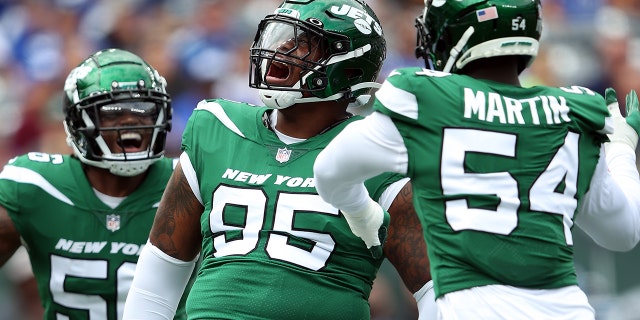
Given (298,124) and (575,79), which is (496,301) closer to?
(298,124)

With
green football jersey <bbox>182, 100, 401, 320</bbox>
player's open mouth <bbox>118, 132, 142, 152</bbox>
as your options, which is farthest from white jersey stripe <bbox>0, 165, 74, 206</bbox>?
green football jersey <bbox>182, 100, 401, 320</bbox>

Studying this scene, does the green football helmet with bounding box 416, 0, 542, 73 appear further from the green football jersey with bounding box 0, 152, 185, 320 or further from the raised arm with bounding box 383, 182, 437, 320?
the green football jersey with bounding box 0, 152, 185, 320

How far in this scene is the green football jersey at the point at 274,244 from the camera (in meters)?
3.52

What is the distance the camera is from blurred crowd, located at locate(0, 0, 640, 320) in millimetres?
8227

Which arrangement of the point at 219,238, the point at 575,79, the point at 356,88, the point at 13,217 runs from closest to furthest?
the point at 219,238 → the point at 356,88 → the point at 13,217 → the point at 575,79

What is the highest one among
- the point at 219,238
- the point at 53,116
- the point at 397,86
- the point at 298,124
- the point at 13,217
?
the point at 397,86

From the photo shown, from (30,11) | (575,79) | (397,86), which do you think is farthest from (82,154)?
(30,11)

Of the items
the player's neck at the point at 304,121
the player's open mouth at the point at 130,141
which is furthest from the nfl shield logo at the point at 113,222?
the player's neck at the point at 304,121

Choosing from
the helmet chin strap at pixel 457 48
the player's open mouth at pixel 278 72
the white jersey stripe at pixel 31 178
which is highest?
the helmet chin strap at pixel 457 48

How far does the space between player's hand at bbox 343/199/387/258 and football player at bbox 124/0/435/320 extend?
2.0 inches

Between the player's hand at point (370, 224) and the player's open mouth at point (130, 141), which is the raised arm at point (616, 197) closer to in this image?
the player's hand at point (370, 224)

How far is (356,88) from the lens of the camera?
389 cm

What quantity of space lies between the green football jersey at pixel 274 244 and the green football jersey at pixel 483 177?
59 cm

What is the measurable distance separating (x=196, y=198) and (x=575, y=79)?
500 centimetres
